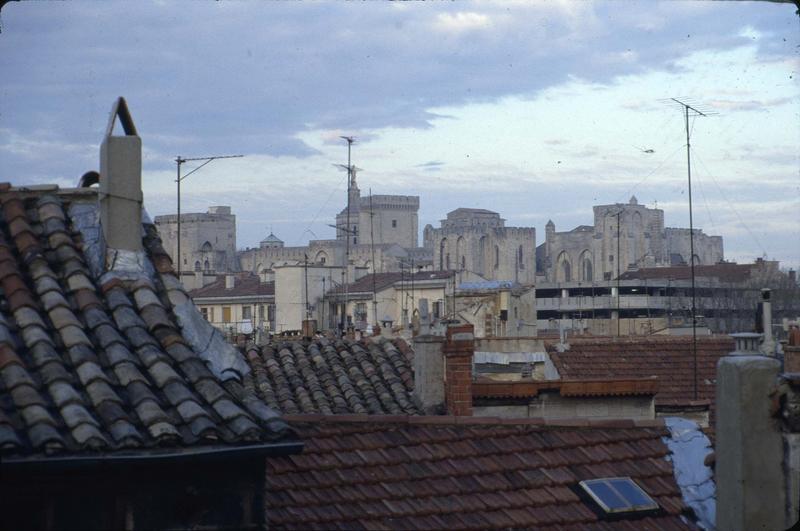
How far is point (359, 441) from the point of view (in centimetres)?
865

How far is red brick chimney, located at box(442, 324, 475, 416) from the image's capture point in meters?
11.9

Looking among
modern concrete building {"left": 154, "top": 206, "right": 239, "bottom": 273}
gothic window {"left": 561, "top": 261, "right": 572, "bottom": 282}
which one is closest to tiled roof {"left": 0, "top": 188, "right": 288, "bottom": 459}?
modern concrete building {"left": 154, "top": 206, "right": 239, "bottom": 273}

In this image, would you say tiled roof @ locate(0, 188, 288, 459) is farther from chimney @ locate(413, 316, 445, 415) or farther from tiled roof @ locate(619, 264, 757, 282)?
tiled roof @ locate(619, 264, 757, 282)

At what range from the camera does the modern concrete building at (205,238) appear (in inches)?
3664

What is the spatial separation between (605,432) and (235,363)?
432cm

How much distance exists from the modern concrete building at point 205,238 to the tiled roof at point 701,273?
3028cm

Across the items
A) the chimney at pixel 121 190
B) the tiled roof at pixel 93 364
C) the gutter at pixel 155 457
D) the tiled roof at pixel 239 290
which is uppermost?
the tiled roof at pixel 239 290

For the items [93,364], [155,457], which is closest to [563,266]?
[93,364]

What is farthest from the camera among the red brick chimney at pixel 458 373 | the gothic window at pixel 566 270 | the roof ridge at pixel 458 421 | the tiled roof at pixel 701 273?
the gothic window at pixel 566 270

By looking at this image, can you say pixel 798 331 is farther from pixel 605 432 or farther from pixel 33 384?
pixel 33 384

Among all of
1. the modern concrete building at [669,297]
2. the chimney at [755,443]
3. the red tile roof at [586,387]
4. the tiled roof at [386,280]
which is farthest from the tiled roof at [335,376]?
the modern concrete building at [669,297]

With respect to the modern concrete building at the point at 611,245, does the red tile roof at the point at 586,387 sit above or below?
below

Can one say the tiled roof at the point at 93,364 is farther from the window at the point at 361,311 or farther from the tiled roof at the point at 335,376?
the window at the point at 361,311

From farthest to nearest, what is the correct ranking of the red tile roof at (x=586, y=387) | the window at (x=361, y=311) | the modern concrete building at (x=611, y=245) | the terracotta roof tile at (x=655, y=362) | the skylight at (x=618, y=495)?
1. the modern concrete building at (x=611, y=245)
2. the window at (x=361, y=311)
3. the terracotta roof tile at (x=655, y=362)
4. the red tile roof at (x=586, y=387)
5. the skylight at (x=618, y=495)
